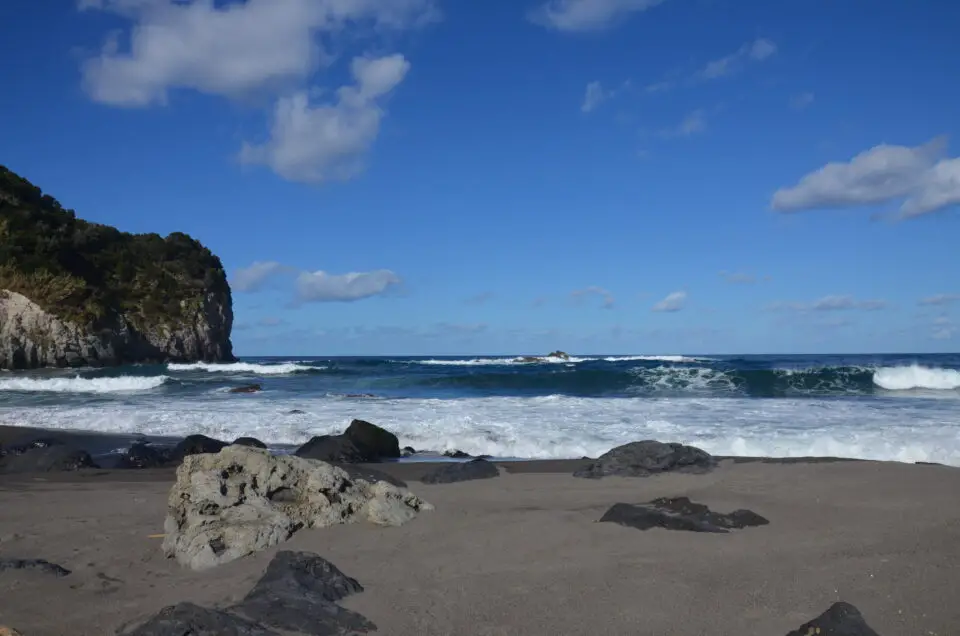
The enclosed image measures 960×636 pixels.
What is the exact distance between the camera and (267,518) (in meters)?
4.53

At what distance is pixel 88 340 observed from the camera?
139 feet

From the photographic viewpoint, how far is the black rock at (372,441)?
9.22m

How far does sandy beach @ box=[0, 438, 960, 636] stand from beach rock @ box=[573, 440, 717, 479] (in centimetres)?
72

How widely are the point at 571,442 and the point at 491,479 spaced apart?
3.53m

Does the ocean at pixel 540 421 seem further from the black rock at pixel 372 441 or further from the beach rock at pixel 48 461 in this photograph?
the beach rock at pixel 48 461

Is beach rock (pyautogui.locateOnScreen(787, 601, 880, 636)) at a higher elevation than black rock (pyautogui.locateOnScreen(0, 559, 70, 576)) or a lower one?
higher

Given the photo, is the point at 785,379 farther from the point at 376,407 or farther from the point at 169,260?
the point at 169,260

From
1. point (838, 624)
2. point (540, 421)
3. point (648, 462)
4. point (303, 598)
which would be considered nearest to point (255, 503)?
point (303, 598)

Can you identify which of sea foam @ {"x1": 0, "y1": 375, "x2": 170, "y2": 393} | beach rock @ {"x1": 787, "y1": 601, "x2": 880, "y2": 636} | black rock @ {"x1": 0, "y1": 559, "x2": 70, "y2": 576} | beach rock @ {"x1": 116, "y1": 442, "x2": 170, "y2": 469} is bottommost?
beach rock @ {"x1": 116, "y1": 442, "x2": 170, "y2": 469}

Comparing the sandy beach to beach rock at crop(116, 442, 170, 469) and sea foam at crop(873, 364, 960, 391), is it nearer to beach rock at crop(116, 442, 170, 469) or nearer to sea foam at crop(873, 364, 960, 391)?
beach rock at crop(116, 442, 170, 469)

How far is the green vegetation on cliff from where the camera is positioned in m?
41.3

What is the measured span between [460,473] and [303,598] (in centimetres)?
378

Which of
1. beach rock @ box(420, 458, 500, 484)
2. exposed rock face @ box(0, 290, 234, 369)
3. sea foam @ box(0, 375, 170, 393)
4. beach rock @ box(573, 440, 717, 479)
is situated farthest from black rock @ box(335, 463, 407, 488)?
exposed rock face @ box(0, 290, 234, 369)

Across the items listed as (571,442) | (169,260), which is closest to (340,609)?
(571,442)
